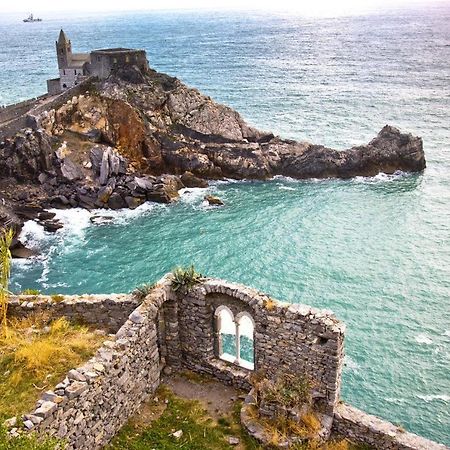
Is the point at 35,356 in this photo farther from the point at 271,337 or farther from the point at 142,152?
the point at 142,152

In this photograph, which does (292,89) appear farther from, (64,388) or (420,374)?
(64,388)

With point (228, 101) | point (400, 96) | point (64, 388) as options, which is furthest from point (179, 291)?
point (400, 96)

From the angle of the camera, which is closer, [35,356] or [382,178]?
[35,356]

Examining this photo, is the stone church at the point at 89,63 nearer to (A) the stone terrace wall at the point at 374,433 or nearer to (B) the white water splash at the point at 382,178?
(B) the white water splash at the point at 382,178

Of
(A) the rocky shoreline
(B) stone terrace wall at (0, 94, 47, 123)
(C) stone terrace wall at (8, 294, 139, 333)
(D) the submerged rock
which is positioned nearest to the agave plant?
(C) stone terrace wall at (8, 294, 139, 333)

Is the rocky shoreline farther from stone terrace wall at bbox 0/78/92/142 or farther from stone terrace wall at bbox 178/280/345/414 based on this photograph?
stone terrace wall at bbox 178/280/345/414


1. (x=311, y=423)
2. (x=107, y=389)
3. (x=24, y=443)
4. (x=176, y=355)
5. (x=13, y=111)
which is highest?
(x=13, y=111)

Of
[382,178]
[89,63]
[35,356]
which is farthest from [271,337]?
[89,63]
